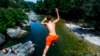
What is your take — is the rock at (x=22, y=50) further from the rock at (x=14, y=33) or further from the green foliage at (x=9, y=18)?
the green foliage at (x=9, y=18)

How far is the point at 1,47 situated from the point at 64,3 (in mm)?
52496

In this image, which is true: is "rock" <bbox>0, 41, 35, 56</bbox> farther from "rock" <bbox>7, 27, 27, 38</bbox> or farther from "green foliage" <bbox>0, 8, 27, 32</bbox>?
"green foliage" <bbox>0, 8, 27, 32</bbox>

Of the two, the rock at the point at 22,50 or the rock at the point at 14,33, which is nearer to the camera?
the rock at the point at 22,50

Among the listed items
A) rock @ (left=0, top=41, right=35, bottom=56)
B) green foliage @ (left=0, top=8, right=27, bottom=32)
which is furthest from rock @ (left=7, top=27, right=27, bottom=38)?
rock @ (left=0, top=41, right=35, bottom=56)

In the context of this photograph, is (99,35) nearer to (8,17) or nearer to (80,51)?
(80,51)

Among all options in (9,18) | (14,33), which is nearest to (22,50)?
(14,33)

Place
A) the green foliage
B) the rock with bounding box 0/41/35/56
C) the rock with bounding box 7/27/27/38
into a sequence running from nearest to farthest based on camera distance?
the rock with bounding box 0/41/35/56, the rock with bounding box 7/27/27/38, the green foliage

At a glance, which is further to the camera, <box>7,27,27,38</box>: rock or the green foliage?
the green foliage

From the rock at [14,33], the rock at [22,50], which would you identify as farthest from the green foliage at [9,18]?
the rock at [22,50]

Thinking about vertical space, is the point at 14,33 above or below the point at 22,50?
below

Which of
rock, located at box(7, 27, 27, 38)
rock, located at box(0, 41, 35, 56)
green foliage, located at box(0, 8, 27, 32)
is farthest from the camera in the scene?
green foliage, located at box(0, 8, 27, 32)

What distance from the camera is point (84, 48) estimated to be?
41812 millimetres

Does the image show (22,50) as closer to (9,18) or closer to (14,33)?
(14,33)

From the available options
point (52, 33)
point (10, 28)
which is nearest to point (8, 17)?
point (10, 28)
